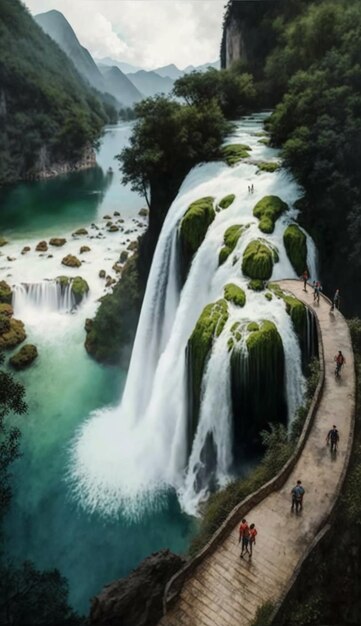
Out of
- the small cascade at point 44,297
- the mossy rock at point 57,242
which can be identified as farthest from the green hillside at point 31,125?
the small cascade at point 44,297

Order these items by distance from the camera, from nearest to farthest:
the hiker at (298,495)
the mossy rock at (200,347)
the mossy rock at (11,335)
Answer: the hiker at (298,495) < the mossy rock at (200,347) < the mossy rock at (11,335)

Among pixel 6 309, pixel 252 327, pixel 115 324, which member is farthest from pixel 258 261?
pixel 6 309

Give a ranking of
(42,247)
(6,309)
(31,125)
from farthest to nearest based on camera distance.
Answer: (31,125) → (42,247) → (6,309)

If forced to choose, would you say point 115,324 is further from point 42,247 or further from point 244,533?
point 244,533

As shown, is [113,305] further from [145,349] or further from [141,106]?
[141,106]

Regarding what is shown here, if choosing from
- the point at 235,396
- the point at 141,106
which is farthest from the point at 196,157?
the point at 235,396

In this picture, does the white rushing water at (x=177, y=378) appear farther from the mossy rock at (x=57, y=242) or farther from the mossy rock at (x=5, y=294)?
the mossy rock at (x=57, y=242)
